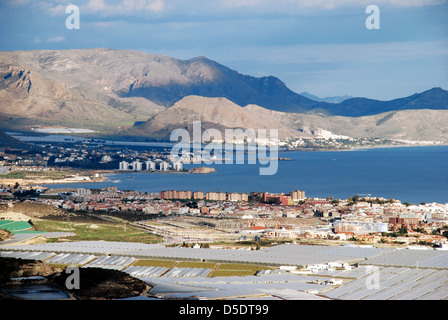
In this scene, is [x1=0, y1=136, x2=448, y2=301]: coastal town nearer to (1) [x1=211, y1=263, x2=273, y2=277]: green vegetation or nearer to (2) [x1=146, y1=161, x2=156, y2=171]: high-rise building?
(1) [x1=211, y1=263, x2=273, y2=277]: green vegetation

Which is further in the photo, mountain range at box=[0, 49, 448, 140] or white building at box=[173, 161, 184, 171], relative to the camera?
mountain range at box=[0, 49, 448, 140]

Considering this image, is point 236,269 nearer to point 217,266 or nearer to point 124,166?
point 217,266

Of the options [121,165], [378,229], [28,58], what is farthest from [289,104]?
[378,229]

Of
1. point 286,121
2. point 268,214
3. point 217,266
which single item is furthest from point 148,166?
point 286,121

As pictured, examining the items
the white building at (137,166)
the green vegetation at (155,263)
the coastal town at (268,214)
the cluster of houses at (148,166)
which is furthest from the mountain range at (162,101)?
the green vegetation at (155,263)

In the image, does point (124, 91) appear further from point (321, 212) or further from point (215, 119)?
point (321, 212)

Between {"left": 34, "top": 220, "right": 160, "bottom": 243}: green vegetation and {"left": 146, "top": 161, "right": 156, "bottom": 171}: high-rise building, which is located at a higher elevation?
{"left": 146, "top": 161, "right": 156, "bottom": 171}: high-rise building

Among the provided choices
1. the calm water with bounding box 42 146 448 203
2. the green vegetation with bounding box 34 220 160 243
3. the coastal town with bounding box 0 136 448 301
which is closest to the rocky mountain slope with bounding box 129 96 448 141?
the calm water with bounding box 42 146 448 203
